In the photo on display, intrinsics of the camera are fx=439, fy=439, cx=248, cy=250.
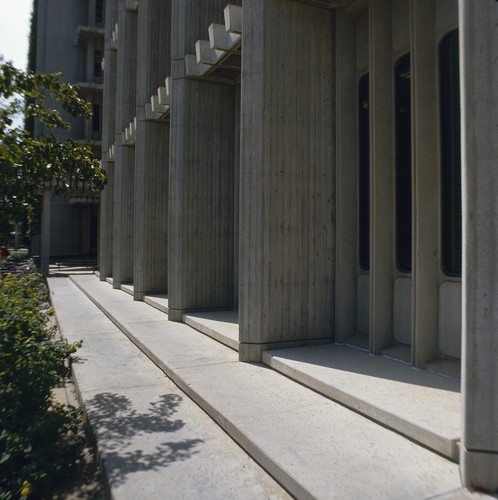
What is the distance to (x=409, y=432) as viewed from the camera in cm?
366

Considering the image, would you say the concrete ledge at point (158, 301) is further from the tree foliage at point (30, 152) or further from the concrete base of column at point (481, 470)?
the concrete base of column at point (481, 470)

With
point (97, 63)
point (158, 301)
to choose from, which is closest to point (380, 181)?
point (158, 301)

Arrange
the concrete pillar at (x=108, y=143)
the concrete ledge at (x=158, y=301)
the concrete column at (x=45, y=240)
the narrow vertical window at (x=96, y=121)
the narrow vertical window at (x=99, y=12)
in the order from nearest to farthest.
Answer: the concrete ledge at (x=158, y=301) < the concrete pillar at (x=108, y=143) < the concrete column at (x=45, y=240) < the narrow vertical window at (x=96, y=121) < the narrow vertical window at (x=99, y=12)

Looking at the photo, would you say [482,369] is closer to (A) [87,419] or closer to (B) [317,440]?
(B) [317,440]

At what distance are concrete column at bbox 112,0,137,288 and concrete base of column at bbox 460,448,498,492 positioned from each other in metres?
14.3

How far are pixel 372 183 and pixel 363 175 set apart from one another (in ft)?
2.71

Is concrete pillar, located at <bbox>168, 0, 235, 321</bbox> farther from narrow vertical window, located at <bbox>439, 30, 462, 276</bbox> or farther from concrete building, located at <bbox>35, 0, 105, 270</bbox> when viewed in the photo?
concrete building, located at <bbox>35, 0, 105, 270</bbox>

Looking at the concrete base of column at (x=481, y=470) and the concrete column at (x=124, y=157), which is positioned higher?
the concrete column at (x=124, y=157)

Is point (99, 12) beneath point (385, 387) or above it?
above

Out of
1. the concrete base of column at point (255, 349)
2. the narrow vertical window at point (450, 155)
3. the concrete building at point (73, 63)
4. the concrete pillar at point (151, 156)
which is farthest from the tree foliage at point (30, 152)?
the concrete building at point (73, 63)

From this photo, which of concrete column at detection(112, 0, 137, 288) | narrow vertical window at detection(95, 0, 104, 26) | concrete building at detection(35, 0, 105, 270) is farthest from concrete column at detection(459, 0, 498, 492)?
narrow vertical window at detection(95, 0, 104, 26)

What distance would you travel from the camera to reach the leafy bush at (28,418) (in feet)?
10.7

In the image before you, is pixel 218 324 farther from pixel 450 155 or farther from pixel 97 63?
pixel 97 63

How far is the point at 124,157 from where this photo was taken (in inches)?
632
